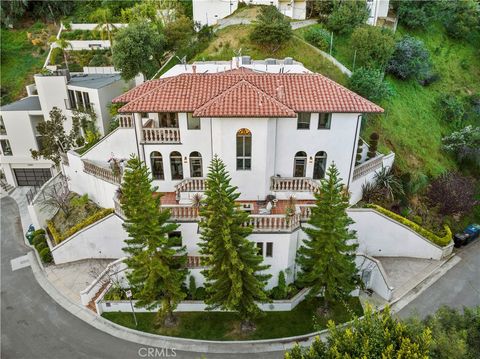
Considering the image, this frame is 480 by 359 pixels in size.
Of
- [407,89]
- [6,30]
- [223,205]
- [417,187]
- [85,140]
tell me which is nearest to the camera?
[223,205]

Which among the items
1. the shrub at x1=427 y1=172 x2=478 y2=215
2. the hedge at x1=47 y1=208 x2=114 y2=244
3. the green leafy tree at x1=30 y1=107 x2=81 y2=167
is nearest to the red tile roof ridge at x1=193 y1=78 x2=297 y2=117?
the hedge at x1=47 y1=208 x2=114 y2=244

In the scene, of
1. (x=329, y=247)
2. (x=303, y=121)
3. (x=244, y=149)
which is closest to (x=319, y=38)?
(x=303, y=121)

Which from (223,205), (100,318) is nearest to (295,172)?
(223,205)

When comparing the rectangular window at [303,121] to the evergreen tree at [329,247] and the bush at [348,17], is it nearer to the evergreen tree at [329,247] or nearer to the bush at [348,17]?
the evergreen tree at [329,247]

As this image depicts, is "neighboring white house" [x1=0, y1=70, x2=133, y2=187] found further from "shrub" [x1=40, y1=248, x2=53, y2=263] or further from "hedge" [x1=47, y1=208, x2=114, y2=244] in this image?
"shrub" [x1=40, y1=248, x2=53, y2=263]

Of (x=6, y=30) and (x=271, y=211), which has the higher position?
(x=6, y=30)

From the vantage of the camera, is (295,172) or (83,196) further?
(83,196)

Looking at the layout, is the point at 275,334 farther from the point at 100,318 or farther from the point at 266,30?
the point at 266,30
